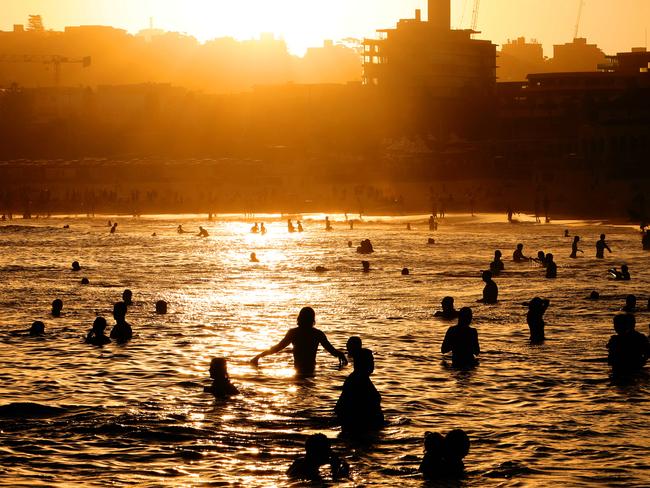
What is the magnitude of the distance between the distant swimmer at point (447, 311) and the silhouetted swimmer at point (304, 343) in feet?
18.8

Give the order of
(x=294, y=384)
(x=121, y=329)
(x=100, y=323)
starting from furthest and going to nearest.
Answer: (x=121, y=329) < (x=100, y=323) < (x=294, y=384)

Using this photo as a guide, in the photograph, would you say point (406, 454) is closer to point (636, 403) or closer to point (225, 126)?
point (636, 403)

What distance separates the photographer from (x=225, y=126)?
130500 millimetres

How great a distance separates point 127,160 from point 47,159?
11.6 meters

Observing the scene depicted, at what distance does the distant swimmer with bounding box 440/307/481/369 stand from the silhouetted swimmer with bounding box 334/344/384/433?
4.40 metres

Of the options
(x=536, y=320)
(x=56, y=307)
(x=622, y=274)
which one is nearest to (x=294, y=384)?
(x=536, y=320)

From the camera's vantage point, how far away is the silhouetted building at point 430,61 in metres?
128

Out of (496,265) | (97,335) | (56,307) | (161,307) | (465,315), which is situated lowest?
(97,335)

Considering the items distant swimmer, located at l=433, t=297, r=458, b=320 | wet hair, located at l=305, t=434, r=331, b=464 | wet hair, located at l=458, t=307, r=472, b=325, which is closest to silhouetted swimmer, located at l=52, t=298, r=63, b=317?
distant swimmer, located at l=433, t=297, r=458, b=320

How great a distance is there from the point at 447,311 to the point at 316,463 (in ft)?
43.7

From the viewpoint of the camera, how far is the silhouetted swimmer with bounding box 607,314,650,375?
1812 cm

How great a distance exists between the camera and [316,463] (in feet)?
41.9

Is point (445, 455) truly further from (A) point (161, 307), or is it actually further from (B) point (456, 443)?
(A) point (161, 307)

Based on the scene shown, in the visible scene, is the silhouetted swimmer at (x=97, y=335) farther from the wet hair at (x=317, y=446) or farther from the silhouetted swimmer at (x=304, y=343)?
the wet hair at (x=317, y=446)
